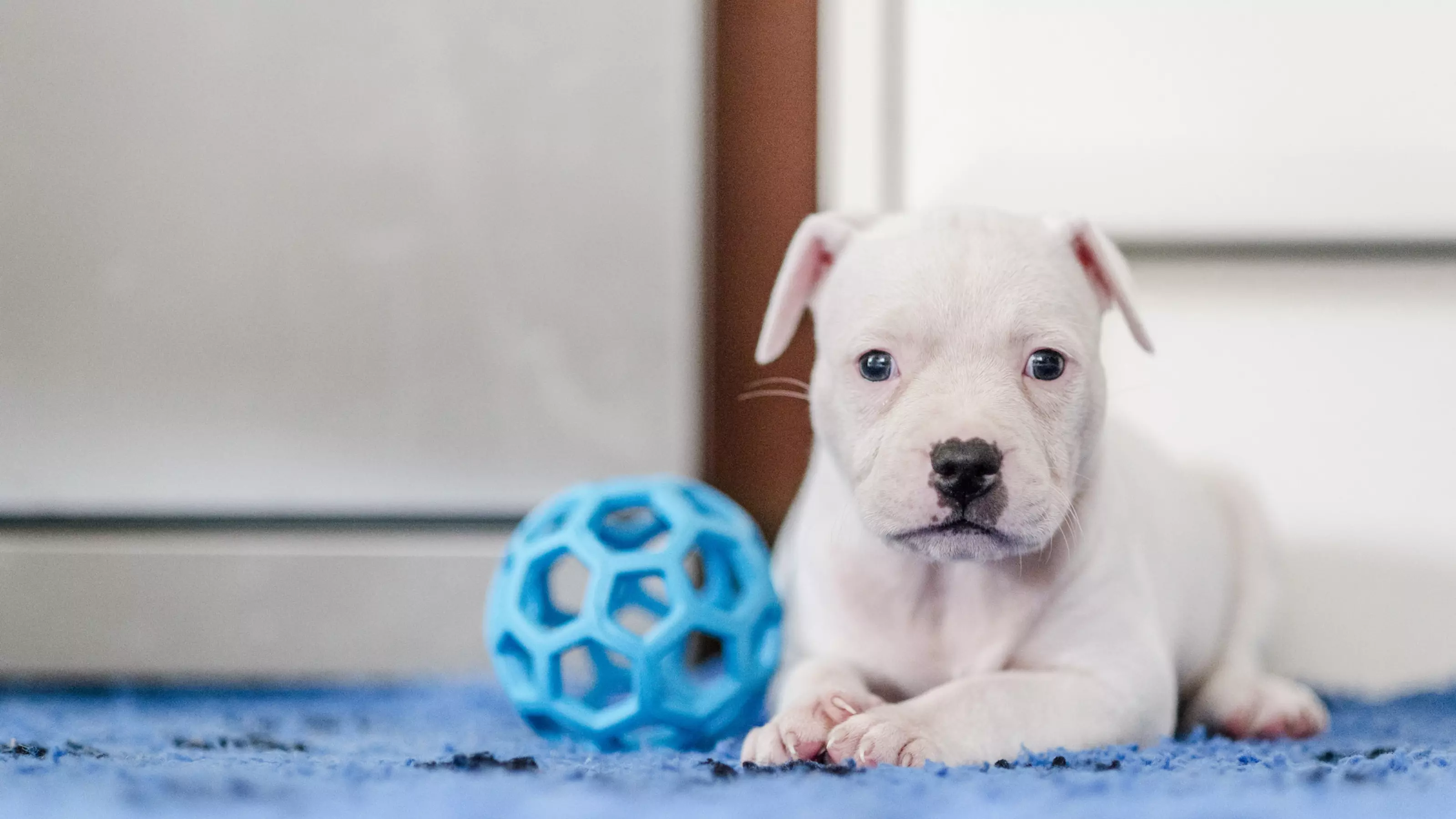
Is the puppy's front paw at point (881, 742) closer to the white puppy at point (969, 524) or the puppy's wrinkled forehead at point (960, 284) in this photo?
the white puppy at point (969, 524)

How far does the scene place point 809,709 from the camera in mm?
1068

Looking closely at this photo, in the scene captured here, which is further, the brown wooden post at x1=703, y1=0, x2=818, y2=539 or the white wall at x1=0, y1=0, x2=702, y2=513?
the brown wooden post at x1=703, y1=0, x2=818, y2=539

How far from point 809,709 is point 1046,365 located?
16.8 inches

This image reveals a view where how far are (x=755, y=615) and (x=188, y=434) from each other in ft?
3.66

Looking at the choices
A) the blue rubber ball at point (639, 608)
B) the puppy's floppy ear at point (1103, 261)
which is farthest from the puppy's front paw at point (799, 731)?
the puppy's floppy ear at point (1103, 261)

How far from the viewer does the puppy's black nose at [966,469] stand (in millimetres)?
1033

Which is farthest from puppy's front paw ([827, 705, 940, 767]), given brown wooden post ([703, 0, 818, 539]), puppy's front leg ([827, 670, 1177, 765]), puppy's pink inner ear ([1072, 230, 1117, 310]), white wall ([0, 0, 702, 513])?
brown wooden post ([703, 0, 818, 539])

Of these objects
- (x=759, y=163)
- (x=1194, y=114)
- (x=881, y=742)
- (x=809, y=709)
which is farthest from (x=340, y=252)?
(x=1194, y=114)

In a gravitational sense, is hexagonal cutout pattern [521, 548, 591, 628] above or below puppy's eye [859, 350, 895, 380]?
below

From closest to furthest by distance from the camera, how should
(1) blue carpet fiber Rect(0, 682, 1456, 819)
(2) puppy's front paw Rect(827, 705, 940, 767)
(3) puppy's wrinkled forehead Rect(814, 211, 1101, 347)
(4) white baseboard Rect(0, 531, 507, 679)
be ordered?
(1) blue carpet fiber Rect(0, 682, 1456, 819) < (2) puppy's front paw Rect(827, 705, 940, 767) < (3) puppy's wrinkled forehead Rect(814, 211, 1101, 347) < (4) white baseboard Rect(0, 531, 507, 679)

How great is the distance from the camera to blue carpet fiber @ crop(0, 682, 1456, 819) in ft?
2.41

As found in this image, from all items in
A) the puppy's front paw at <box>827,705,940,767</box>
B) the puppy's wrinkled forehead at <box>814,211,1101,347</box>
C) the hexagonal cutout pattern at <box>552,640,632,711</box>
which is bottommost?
the hexagonal cutout pattern at <box>552,640,632,711</box>

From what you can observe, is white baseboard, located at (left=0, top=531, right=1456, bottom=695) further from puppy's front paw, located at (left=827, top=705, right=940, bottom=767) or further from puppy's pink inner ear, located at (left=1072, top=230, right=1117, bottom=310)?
puppy's front paw, located at (left=827, top=705, right=940, bottom=767)

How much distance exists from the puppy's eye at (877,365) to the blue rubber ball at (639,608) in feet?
0.81
